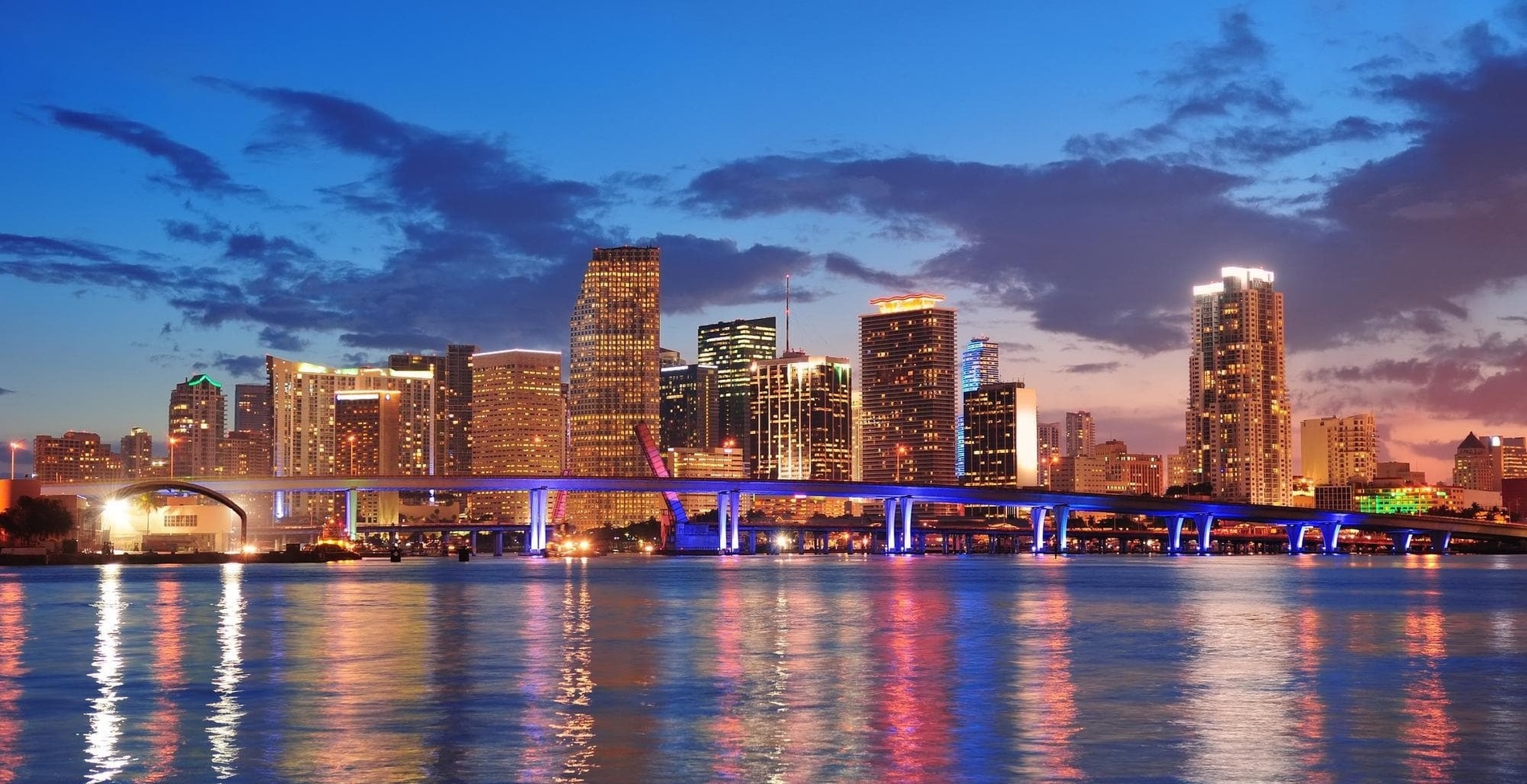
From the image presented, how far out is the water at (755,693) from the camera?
26266mm

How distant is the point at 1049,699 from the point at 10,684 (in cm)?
2434

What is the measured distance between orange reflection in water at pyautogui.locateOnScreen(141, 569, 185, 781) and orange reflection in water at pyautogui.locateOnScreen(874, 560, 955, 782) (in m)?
11.4

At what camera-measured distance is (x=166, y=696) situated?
36.5 meters

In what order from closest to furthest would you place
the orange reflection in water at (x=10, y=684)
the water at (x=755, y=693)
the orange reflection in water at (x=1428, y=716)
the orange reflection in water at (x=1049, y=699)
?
the orange reflection in water at (x=1049, y=699) < the water at (x=755, y=693) < the orange reflection in water at (x=1428, y=716) < the orange reflection in water at (x=10, y=684)

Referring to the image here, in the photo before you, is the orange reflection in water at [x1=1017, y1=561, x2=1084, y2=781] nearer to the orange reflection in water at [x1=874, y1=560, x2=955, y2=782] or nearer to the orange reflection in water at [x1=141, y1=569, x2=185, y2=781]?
the orange reflection in water at [x1=874, y1=560, x2=955, y2=782]

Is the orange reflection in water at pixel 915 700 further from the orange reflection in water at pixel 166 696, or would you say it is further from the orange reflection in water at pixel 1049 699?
the orange reflection in water at pixel 166 696

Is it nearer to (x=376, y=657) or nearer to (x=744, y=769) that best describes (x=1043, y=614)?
(x=376, y=657)

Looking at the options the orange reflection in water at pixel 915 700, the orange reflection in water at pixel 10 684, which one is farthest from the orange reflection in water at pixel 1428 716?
the orange reflection in water at pixel 10 684

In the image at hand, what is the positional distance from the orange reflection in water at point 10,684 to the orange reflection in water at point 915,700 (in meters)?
13.7

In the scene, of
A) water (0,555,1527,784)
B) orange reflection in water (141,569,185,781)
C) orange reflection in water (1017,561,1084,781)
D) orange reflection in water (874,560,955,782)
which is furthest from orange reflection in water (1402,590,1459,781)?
orange reflection in water (141,569,185,781)

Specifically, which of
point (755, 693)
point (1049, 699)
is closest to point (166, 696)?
point (755, 693)

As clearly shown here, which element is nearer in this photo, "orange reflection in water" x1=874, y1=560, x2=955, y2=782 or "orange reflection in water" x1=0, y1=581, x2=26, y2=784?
"orange reflection in water" x1=874, y1=560, x2=955, y2=782

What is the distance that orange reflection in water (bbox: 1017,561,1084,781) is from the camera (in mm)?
26156

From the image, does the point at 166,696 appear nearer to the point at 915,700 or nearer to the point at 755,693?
the point at 755,693
